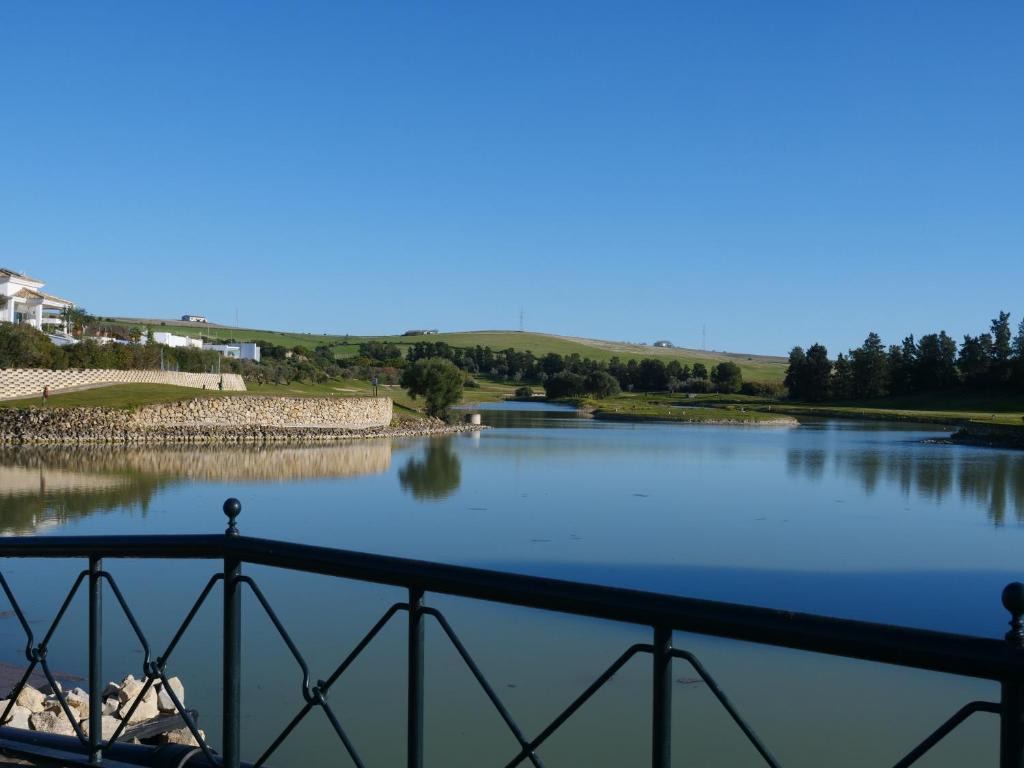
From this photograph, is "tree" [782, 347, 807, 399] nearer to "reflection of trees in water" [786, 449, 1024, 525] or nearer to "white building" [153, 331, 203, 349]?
"reflection of trees in water" [786, 449, 1024, 525]

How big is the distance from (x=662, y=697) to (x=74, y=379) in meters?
45.6

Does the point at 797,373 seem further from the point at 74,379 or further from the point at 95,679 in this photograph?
the point at 95,679

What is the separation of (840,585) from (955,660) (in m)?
12.7

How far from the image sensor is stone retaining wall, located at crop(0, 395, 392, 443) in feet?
122

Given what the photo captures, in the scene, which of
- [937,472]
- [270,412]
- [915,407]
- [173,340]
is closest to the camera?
[937,472]

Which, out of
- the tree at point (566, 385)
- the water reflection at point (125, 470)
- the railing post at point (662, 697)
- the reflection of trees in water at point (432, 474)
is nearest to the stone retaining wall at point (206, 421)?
the water reflection at point (125, 470)

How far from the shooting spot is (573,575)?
533 inches

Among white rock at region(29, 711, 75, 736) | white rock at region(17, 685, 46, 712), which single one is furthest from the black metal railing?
white rock at region(17, 685, 46, 712)

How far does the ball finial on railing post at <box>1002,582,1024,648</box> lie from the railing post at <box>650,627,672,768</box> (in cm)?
68

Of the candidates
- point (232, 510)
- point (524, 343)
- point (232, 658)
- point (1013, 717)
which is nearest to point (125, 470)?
point (232, 658)

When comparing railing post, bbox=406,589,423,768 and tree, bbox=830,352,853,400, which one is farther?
tree, bbox=830,352,853,400

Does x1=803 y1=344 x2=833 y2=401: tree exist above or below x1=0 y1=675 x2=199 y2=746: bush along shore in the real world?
above

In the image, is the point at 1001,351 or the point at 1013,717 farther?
the point at 1001,351

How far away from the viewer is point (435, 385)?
192 ft
